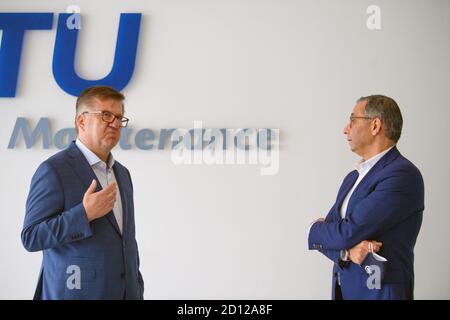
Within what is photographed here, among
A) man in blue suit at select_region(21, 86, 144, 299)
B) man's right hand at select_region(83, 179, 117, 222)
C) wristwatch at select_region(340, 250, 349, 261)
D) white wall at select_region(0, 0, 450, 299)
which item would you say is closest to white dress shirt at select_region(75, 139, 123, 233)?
man in blue suit at select_region(21, 86, 144, 299)

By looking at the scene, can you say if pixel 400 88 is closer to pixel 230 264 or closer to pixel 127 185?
pixel 230 264

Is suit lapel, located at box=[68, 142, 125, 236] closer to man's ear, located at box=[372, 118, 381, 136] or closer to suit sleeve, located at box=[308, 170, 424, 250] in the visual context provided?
suit sleeve, located at box=[308, 170, 424, 250]

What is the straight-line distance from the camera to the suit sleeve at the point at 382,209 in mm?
2164

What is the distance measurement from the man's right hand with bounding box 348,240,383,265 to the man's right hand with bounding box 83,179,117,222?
112cm

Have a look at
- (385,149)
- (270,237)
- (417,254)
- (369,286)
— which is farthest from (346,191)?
(417,254)

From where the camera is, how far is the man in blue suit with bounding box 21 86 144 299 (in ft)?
6.63

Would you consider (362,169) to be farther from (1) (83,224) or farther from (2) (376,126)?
(1) (83,224)

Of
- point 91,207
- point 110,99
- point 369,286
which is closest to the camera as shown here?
point 91,207

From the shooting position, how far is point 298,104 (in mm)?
4492

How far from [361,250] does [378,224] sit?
0.14 metres

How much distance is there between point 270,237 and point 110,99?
2490mm

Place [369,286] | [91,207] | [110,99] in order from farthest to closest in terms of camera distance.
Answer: [110,99] → [369,286] → [91,207]

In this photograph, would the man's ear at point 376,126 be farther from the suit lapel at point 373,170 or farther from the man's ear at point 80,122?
the man's ear at point 80,122

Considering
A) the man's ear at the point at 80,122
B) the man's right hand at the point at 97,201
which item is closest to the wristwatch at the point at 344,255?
the man's right hand at the point at 97,201
